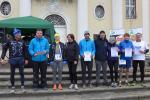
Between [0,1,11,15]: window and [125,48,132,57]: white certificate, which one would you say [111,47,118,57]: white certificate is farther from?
[0,1,11,15]: window

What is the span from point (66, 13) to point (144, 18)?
6.09m

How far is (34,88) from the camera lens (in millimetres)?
15195

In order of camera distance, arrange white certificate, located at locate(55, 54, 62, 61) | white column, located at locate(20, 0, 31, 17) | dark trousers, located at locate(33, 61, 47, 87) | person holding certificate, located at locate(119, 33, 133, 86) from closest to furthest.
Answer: dark trousers, located at locate(33, 61, 47, 87) → white certificate, located at locate(55, 54, 62, 61) → person holding certificate, located at locate(119, 33, 133, 86) → white column, located at locate(20, 0, 31, 17)

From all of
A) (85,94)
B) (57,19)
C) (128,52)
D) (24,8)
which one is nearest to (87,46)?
(128,52)

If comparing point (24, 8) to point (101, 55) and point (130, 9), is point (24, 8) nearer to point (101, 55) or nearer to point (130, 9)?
point (130, 9)

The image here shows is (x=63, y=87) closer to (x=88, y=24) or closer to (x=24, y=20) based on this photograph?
(x=24, y=20)

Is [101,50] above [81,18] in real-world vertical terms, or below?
below

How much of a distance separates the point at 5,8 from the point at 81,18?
18.0ft

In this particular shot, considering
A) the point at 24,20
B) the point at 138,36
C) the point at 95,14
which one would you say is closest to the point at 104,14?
the point at 95,14

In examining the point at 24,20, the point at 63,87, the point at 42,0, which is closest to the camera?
the point at 63,87

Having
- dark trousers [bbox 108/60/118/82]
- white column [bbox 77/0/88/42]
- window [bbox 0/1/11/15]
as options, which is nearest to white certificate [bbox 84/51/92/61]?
dark trousers [bbox 108/60/118/82]

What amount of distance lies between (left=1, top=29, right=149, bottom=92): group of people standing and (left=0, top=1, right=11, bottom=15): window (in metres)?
15.7

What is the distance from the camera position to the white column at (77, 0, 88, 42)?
3167cm

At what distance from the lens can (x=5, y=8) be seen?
31109mm
